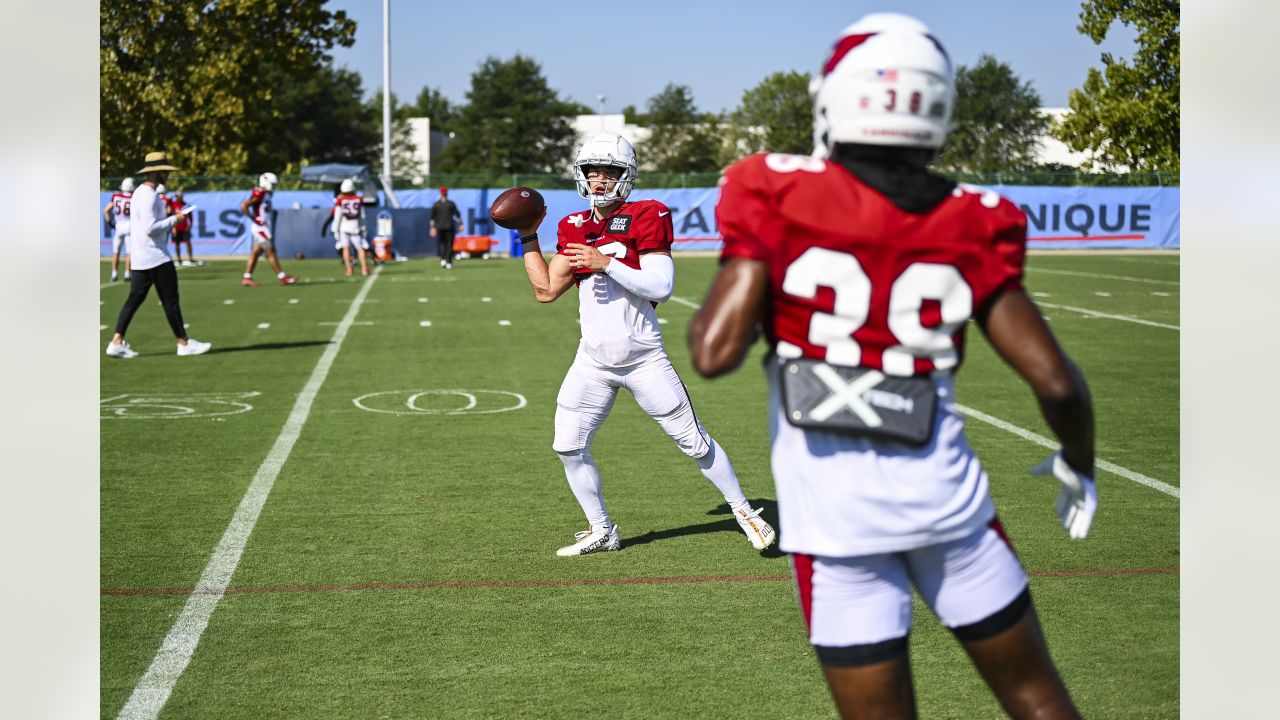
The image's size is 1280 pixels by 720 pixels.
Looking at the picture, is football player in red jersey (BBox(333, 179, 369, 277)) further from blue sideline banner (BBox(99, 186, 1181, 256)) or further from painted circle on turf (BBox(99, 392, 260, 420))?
painted circle on turf (BBox(99, 392, 260, 420))

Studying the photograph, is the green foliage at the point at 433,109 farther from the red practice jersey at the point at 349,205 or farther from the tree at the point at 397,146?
the red practice jersey at the point at 349,205

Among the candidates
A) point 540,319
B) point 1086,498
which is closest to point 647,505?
point 1086,498

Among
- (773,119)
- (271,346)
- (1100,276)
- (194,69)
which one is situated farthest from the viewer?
(773,119)

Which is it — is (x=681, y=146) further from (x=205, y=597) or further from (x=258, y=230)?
(x=205, y=597)

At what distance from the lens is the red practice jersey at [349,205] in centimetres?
2734

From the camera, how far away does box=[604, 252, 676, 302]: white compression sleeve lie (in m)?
5.78

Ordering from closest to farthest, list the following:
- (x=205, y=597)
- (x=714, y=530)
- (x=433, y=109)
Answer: (x=205, y=597) → (x=714, y=530) → (x=433, y=109)

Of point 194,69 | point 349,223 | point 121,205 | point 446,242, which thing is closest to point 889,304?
point 121,205

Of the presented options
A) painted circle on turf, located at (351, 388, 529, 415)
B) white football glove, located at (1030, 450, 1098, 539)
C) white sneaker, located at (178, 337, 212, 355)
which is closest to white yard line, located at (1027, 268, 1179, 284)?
painted circle on turf, located at (351, 388, 529, 415)

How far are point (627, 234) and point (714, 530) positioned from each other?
176cm

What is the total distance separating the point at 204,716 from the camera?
14.6 feet

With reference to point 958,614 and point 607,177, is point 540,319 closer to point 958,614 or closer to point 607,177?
point 607,177

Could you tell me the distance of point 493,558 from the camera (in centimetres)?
645

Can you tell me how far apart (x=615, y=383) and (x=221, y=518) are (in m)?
2.40
